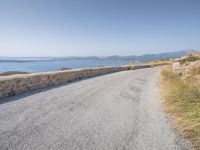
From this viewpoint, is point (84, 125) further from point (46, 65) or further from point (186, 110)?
point (46, 65)

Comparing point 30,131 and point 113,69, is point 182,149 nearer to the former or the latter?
point 30,131

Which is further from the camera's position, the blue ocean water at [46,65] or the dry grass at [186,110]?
the blue ocean water at [46,65]

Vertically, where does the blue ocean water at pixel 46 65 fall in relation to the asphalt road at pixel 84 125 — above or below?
below

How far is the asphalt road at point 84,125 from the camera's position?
344 centimetres

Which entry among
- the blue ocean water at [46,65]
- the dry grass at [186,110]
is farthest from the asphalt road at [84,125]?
the blue ocean water at [46,65]

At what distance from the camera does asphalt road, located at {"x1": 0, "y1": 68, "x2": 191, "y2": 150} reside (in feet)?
11.3

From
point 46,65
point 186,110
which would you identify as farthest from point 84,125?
point 46,65

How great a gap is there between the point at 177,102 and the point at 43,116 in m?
3.61

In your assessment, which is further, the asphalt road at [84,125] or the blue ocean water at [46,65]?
the blue ocean water at [46,65]

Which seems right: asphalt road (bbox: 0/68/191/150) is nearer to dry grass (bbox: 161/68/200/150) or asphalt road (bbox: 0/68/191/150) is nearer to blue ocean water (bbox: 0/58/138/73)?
dry grass (bbox: 161/68/200/150)

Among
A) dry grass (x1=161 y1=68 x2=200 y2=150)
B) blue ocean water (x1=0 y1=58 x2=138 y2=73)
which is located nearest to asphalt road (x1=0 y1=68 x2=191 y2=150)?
dry grass (x1=161 y1=68 x2=200 y2=150)

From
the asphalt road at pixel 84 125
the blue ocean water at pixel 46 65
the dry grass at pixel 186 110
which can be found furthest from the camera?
the blue ocean water at pixel 46 65

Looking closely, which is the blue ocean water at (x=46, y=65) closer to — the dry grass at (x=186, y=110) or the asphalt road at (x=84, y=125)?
the asphalt road at (x=84, y=125)

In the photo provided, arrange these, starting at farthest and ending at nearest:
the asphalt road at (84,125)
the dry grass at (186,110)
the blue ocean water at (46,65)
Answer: the blue ocean water at (46,65) → the dry grass at (186,110) → the asphalt road at (84,125)
